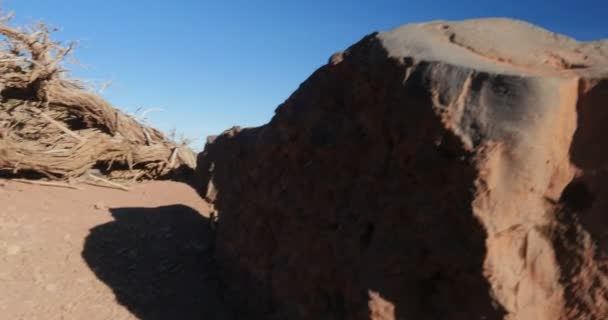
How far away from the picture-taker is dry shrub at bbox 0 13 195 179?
6.19 metres

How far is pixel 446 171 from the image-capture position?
248cm

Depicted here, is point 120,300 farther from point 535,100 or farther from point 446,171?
point 535,100

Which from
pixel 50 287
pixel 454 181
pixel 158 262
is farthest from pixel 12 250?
pixel 454 181

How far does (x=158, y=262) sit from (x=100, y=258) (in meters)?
0.45

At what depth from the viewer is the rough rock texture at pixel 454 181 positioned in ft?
7.73

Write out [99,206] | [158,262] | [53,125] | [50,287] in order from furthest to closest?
[53,125] → [99,206] → [158,262] → [50,287]

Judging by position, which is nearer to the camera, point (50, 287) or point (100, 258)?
point (50, 287)

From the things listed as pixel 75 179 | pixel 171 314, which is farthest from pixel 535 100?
pixel 75 179

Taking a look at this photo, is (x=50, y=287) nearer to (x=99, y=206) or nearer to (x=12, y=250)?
(x=12, y=250)

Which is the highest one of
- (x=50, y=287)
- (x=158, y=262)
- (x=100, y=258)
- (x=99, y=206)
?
(x=99, y=206)

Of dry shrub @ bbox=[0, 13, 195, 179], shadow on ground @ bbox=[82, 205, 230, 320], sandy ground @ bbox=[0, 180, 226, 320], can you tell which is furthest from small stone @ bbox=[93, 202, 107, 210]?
dry shrub @ bbox=[0, 13, 195, 179]

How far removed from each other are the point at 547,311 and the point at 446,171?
74 cm

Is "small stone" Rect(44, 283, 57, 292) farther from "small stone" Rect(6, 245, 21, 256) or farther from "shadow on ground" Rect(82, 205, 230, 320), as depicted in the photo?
"small stone" Rect(6, 245, 21, 256)

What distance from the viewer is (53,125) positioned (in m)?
6.62
